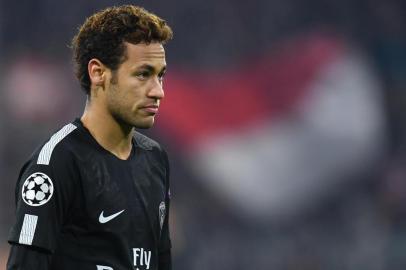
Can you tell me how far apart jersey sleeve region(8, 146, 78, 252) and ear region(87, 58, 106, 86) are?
339 millimetres

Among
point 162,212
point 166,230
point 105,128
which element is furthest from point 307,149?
point 105,128

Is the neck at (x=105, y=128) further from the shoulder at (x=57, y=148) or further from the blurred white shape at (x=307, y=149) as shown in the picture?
the blurred white shape at (x=307, y=149)

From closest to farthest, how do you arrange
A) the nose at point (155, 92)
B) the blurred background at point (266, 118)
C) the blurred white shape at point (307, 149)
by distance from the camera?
the nose at point (155, 92) → the blurred background at point (266, 118) → the blurred white shape at point (307, 149)

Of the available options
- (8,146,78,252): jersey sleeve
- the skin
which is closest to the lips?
the skin

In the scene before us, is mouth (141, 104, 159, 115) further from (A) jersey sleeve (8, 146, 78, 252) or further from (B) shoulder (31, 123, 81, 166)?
(A) jersey sleeve (8, 146, 78, 252)

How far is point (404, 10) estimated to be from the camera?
10.5 meters

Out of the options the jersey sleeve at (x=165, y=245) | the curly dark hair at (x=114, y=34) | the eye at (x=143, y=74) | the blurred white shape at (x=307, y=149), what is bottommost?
the jersey sleeve at (x=165, y=245)

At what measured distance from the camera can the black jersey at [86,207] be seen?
320cm

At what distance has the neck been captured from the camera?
3.48 metres

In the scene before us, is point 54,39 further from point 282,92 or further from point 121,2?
point 282,92

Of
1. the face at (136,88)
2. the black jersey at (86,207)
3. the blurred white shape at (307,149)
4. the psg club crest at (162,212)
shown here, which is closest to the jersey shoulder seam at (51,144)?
the black jersey at (86,207)

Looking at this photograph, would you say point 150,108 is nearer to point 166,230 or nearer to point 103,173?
point 103,173

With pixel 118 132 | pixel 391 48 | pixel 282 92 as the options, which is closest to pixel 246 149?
pixel 282 92

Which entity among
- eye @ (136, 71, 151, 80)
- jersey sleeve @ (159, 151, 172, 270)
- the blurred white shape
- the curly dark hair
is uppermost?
the blurred white shape
